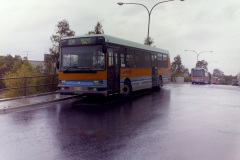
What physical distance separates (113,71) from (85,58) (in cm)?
174

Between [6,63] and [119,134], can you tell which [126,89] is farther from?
[6,63]

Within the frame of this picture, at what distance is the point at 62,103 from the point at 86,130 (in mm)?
6115

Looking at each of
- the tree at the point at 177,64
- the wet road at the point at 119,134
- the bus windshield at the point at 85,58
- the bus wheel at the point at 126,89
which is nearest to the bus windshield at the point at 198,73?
the bus wheel at the point at 126,89

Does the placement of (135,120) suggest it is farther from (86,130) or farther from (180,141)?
(180,141)

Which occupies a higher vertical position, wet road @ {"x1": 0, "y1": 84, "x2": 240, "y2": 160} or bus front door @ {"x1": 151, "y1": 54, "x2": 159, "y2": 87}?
bus front door @ {"x1": 151, "y1": 54, "x2": 159, "y2": 87}

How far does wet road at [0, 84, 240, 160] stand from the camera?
19.9ft

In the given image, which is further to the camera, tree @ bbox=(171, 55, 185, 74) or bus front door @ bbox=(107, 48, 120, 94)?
tree @ bbox=(171, 55, 185, 74)

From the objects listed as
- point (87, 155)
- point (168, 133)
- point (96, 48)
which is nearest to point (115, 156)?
point (87, 155)

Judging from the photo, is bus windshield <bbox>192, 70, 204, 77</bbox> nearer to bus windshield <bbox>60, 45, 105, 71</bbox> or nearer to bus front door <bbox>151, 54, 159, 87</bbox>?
bus front door <bbox>151, 54, 159, 87</bbox>

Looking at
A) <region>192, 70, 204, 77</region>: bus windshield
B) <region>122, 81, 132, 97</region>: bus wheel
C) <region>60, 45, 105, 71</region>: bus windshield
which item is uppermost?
<region>60, 45, 105, 71</region>: bus windshield

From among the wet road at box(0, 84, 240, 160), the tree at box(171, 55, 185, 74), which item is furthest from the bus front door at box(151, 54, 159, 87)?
the tree at box(171, 55, 185, 74)

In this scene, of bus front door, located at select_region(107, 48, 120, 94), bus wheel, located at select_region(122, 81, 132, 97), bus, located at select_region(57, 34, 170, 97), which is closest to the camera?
bus, located at select_region(57, 34, 170, 97)

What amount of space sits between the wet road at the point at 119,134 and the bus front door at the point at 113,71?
248 cm

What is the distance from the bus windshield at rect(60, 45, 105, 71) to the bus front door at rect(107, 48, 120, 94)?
0.66 m
